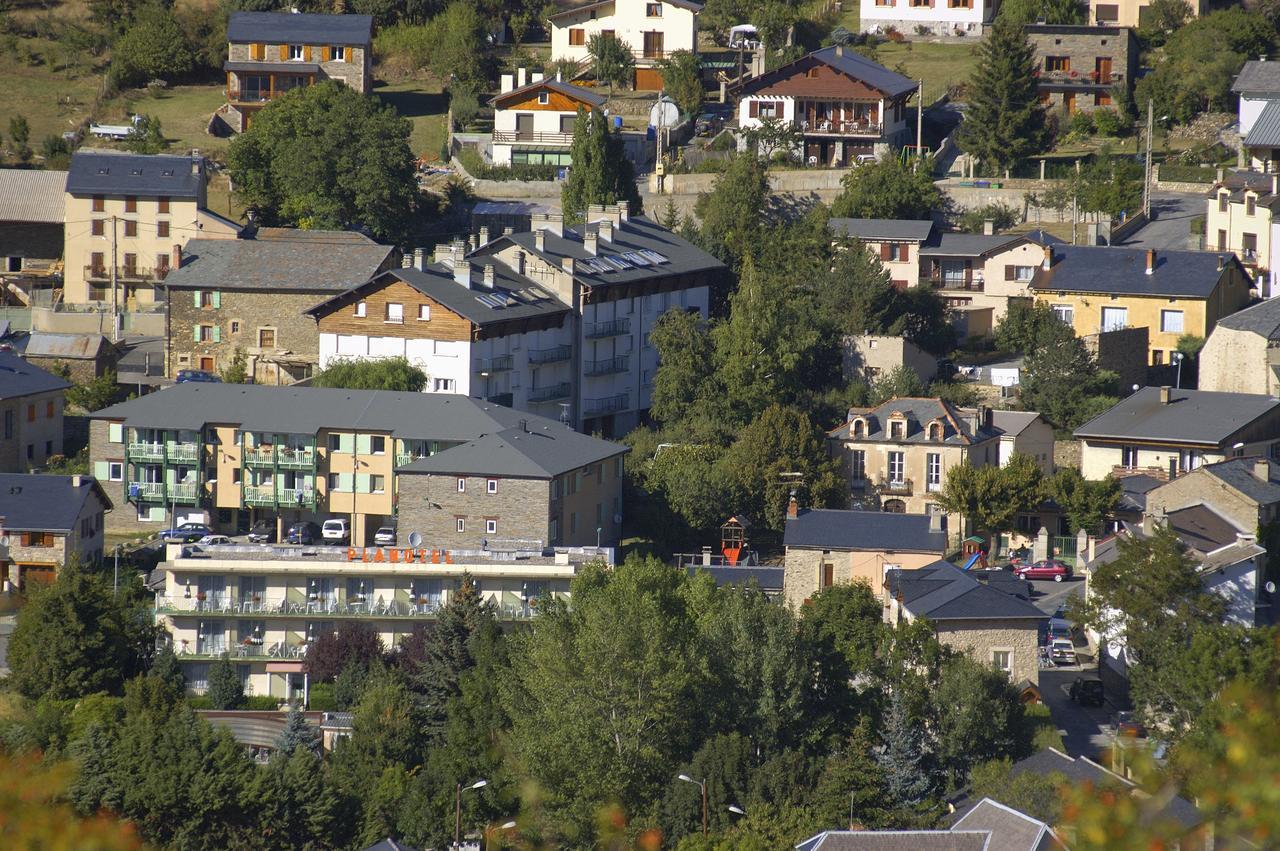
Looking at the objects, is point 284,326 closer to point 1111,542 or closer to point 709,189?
point 709,189

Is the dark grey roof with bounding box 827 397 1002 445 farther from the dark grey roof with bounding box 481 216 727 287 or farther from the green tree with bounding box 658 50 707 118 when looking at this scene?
the green tree with bounding box 658 50 707 118

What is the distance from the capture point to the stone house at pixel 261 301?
204ft

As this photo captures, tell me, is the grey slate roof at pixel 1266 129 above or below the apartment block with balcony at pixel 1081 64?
below

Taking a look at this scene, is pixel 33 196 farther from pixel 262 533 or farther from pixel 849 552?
pixel 849 552

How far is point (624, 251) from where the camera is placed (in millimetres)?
64562

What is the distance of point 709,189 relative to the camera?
236 feet

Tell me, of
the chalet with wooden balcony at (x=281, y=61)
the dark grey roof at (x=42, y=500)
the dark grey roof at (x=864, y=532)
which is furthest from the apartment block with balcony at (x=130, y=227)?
the dark grey roof at (x=864, y=532)

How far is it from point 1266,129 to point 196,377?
35696 millimetres

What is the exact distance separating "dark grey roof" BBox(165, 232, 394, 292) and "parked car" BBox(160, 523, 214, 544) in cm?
1065

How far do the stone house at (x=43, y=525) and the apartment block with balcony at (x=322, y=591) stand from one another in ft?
11.2

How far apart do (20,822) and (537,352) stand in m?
48.1

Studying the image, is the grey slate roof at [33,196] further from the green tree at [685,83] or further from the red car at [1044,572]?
the red car at [1044,572]

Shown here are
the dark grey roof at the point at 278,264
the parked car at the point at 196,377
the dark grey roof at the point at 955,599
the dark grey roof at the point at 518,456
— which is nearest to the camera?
the dark grey roof at the point at 955,599

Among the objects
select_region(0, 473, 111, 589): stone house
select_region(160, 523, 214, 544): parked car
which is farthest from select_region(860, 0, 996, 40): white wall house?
select_region(0, 473, 111, 589): stone house
